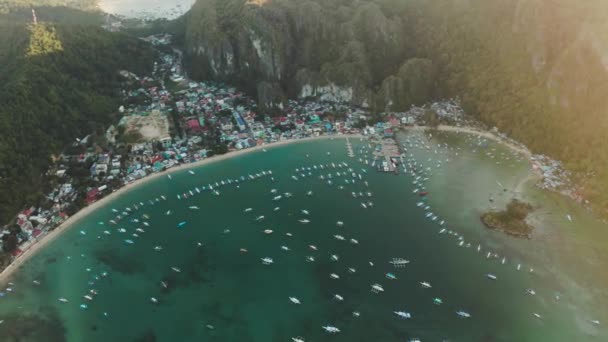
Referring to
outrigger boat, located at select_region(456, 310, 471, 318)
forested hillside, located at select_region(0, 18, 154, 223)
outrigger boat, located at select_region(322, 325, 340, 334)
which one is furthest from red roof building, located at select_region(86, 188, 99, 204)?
outrigger boat, located at select_region(456, 310, 471, 318)

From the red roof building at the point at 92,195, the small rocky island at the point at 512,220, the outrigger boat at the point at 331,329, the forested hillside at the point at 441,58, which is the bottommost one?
the outrigger boat at the point at 331,329

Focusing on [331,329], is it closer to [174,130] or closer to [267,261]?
[267,261]

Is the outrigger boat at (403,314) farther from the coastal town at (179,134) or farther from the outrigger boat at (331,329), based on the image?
the coastal town at (179,134)

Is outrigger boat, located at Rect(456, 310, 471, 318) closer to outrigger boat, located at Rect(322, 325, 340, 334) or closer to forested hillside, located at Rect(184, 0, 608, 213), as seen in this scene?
outrigger boat, located at Rect(322, 325, 340, 334)

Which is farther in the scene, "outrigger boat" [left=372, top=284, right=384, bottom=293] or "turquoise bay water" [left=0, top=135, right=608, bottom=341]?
"outrigger boat" [left=372, top=284, right=384, bottom=293]

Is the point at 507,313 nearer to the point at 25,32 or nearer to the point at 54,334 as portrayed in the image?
the point at 54,334

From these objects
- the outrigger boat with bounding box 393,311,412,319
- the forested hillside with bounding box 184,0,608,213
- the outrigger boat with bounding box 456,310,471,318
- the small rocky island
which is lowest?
the outrigger boat with bounding box 393,311,412,319

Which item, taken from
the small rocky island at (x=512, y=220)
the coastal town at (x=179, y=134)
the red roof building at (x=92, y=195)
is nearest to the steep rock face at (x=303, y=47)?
the coastal town at (x=179, y=134)

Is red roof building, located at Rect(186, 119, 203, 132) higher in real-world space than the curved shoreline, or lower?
higher
